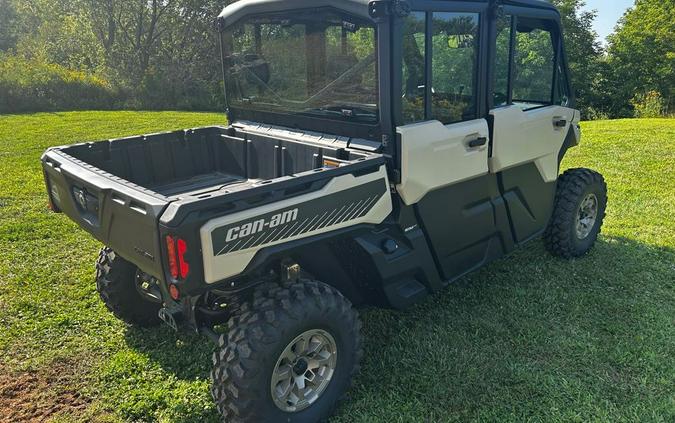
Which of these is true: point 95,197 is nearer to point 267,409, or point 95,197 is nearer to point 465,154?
point 267,409

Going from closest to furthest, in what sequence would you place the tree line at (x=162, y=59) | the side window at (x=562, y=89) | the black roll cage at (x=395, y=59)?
the black roll cage at (x=395, y=59) → the side window at (x=562, y=89) → the tree line at (x=162, y=59)

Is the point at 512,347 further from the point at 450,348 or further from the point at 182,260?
the point at 182,260

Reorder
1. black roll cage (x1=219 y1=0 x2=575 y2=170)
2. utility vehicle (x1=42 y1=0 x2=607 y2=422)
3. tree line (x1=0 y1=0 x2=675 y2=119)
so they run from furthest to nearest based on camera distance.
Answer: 1. tree line (x1=0 y1=0 x2=675 y2=119)
2. black roll cage (x1=219 y1=0 x2=575 y2=170)
3. utility vehicle (x1=42 y1=0 x2=607 y2=422)

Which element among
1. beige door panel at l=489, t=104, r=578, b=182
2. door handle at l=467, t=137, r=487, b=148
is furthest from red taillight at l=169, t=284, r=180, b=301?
beige door panel at l=489, t=104, r=578, b=182

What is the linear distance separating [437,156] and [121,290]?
7.37 feet

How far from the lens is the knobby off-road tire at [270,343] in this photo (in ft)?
8.18

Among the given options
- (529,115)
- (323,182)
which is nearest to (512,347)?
(529,115)

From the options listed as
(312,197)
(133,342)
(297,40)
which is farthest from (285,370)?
(297,40)

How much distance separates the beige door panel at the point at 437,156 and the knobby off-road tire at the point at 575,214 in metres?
1.40

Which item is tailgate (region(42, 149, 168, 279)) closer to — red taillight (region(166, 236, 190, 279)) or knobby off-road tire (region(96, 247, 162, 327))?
red taillight (region(166, 236, 190, 279))

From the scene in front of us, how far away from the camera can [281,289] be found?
2688 mm

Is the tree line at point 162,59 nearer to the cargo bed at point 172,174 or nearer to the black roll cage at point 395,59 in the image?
the black roll cage at point 395,59

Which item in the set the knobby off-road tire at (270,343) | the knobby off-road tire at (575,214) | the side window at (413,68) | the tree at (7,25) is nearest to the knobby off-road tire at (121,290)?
the knobby off-road tire at (270,343)

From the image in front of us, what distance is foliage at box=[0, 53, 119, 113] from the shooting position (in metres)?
17.2
